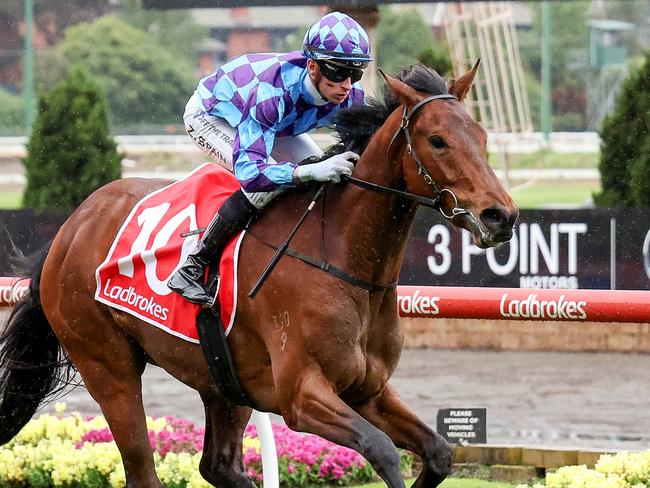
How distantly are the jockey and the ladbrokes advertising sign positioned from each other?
480 centimetres

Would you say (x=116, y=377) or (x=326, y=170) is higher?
(x=326, y=170)

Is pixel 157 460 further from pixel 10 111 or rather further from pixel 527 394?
pixel 10 111

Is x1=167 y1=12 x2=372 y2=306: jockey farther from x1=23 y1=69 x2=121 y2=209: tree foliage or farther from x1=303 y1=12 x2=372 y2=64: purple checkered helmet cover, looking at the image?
x1=23 y1=69 x2=121 y2=209: tree foliage

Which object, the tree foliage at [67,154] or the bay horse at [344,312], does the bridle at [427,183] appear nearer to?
the bay horse at [344,312]

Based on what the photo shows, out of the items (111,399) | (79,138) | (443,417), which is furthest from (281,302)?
(79,138)

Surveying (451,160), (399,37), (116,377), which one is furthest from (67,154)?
(399,37)

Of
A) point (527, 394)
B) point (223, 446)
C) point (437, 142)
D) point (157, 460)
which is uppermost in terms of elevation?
point (437, 142)

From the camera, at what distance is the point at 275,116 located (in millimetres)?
4316

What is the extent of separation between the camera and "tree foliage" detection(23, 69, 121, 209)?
448 inches

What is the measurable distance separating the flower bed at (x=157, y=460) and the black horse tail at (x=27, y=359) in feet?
0.82

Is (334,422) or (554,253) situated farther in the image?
(554,253)

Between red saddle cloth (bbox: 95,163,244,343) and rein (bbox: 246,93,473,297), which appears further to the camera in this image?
red saddle cloth (bbox: 95,163,244,343)

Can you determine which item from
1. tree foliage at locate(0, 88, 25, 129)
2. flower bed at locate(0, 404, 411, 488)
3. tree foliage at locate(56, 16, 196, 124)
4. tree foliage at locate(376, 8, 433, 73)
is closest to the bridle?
flower bed at locate(0, 404, 411, 488)

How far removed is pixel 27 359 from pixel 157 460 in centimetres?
75
